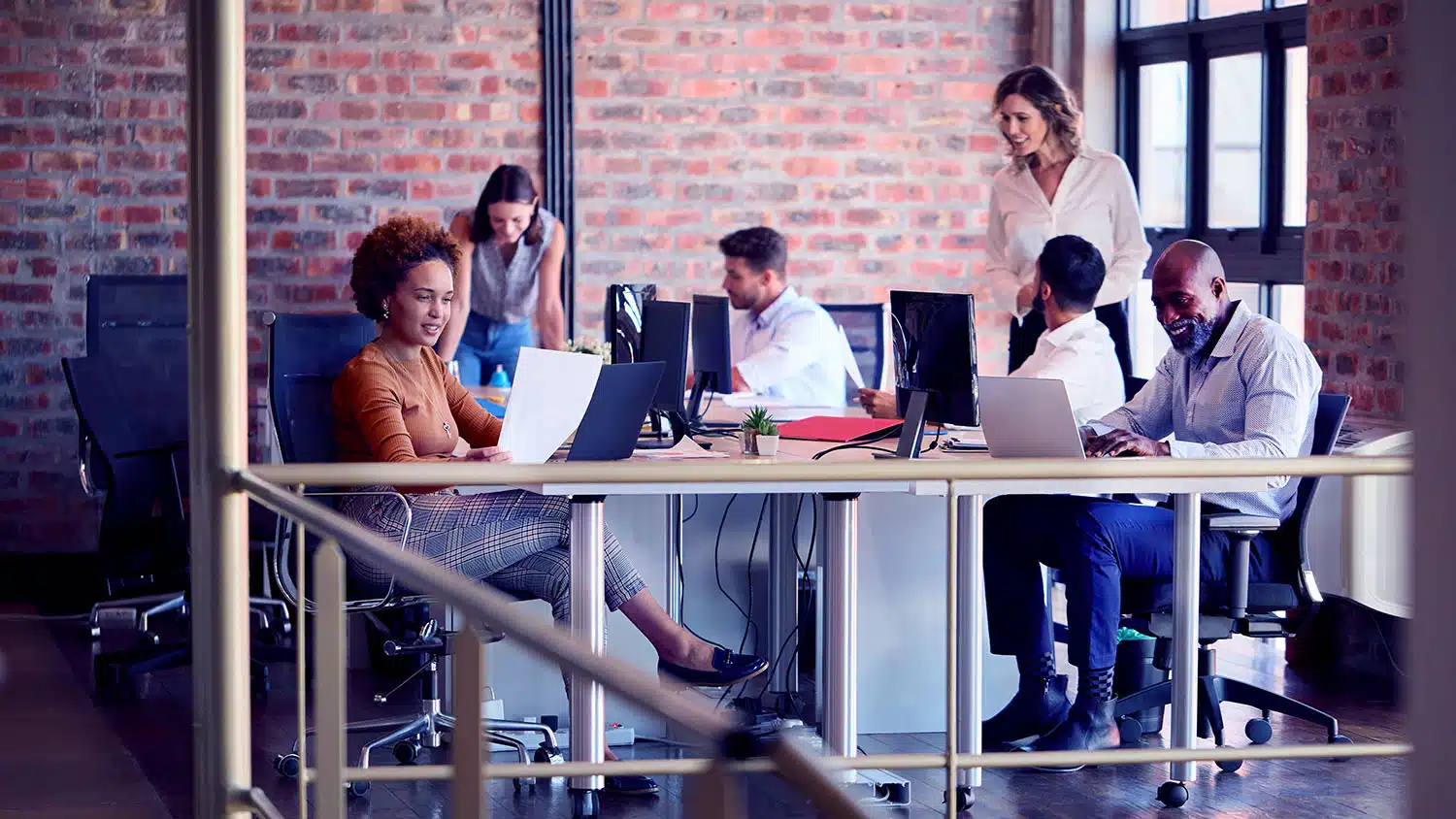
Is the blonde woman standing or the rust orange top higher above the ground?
the blonde woman standing

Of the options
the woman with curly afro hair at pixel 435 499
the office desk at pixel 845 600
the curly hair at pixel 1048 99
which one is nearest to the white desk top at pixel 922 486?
the office desk at pixel 845 600

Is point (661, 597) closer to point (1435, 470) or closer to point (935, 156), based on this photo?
point (935, 156)

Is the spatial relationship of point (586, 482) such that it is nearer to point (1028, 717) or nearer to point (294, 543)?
point (294, 543)

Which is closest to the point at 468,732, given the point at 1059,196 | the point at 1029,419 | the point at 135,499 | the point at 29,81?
the point at 1029,419

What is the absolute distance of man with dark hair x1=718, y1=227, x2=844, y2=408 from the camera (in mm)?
5023

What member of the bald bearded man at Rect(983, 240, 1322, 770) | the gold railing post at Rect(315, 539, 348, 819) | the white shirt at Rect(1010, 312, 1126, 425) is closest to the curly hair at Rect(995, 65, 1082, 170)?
the white shirt at Rect(1010, 312, 1126, 425)

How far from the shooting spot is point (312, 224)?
248 inches

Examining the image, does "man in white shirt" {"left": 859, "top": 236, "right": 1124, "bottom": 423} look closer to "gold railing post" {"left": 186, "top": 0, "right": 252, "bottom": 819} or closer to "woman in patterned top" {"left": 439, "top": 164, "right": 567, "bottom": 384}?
"woman in patterned top" {"left": 439, "top": 164, "right": 567, "bottom": 384}

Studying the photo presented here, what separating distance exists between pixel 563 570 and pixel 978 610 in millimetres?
848

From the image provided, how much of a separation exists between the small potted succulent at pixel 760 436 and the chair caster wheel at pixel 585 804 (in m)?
0.82

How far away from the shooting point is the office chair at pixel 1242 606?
3.65m

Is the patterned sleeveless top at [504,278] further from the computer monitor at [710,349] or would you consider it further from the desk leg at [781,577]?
the desk leg at [781,577]

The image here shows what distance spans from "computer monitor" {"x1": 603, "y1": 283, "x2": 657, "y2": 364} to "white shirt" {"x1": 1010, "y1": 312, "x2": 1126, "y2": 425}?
3.37 ft

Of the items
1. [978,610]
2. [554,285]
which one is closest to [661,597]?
[978,610]
